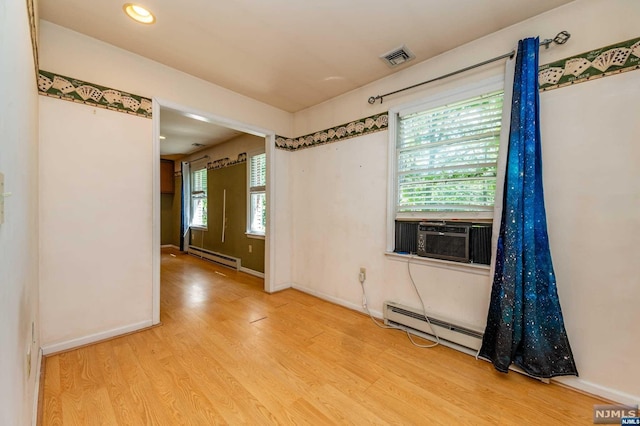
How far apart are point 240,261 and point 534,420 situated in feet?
13.9

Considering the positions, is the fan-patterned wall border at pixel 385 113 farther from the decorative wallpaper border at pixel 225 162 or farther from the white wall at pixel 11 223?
the decorative wallpaper border at pixel 225 162

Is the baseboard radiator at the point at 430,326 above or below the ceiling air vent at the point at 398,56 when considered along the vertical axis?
below

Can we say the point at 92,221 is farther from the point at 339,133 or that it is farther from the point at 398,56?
the point at 398,56

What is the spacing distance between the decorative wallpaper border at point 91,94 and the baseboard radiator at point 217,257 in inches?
119

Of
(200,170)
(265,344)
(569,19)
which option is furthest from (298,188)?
(200,170)

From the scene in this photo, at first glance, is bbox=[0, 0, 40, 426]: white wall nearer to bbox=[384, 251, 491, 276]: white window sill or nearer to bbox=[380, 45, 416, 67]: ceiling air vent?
bbox=[380, 45, 416, 67]: ceiling air vent

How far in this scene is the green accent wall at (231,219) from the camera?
14.8 feet

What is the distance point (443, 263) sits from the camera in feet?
7.45

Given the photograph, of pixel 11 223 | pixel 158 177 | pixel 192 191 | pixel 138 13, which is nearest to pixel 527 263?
pixel 11 223

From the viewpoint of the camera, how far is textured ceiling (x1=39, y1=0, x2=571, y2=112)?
1.77 meters

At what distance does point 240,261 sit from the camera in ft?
15.5

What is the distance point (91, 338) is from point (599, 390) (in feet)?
12.0

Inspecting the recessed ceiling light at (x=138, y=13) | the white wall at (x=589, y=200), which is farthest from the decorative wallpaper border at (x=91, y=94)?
the white wall at (x=589, y=200)

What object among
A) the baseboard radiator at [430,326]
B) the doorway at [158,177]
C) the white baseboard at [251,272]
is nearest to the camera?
the baseboard radiator at [430,326]
